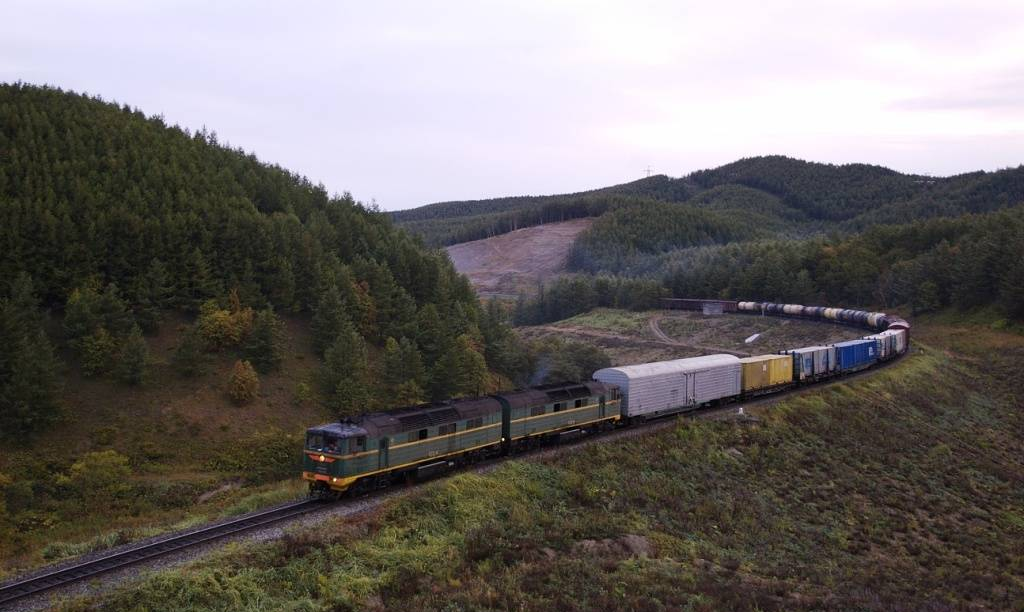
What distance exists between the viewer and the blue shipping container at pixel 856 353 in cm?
6788

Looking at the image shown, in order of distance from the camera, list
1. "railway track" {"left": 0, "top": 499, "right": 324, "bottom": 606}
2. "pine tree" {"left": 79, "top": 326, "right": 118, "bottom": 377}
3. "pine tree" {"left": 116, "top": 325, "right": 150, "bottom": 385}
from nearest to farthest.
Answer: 1. "railway track" {"left": 0, "top": 499, "right": 324, "bottom": 606}
2. "pine tree" {"left": 116, "top": 325, "right": 150, "bottom": 385}
3. "pine tree" {"left": 79, "top": 326, "right": 118, "bottom": 377}

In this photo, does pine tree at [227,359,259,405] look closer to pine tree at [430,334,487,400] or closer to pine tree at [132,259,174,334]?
pine tree at [132,259,174,334]

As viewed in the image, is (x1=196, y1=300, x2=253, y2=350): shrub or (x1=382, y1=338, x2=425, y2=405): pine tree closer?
(x1=382, y1=338, x2=425, y2=405): pine tree

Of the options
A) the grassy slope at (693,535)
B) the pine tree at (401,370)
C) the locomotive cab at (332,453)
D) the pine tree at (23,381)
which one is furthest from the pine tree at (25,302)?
the grassy slope at (693,535)

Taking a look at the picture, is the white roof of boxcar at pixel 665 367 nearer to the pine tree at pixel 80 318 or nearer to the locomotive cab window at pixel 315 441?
the locomotive cab window at pixel 315 441

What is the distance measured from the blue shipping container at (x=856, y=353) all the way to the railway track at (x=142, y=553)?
55.4 metres

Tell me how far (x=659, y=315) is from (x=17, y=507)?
121 metres

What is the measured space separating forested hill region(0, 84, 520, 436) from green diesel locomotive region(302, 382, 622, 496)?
2063cm

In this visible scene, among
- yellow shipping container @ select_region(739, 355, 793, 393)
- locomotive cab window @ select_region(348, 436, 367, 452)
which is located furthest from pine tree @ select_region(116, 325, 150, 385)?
yellow shipping container @ select_region(739, 355, 793, 393)

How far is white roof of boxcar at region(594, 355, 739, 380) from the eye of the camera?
45281 millimetres

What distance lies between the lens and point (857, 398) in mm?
58094

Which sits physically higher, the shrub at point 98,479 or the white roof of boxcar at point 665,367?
the white roof of boxcar at point 665,367

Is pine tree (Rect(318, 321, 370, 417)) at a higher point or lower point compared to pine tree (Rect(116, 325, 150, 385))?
lower

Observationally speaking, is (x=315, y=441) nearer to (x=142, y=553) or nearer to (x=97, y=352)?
(x=142, y=553)
